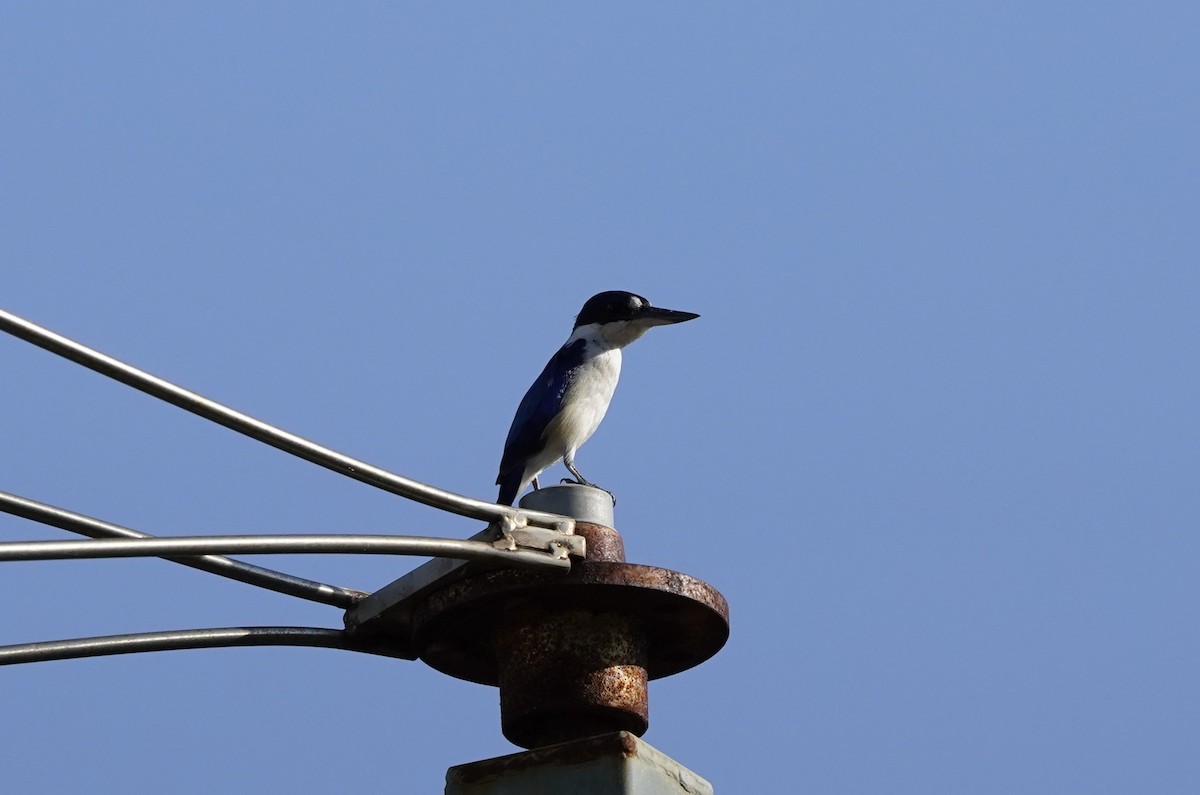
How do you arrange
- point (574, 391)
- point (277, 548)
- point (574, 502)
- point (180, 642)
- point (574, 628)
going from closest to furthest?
point (277, 548), point (180, 642), point (574, 628), point (574, 502), point (574, 391)

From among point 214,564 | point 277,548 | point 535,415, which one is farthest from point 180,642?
point 535,415

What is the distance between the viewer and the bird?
6586mm

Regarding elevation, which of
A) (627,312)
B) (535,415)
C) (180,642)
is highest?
(627,312)

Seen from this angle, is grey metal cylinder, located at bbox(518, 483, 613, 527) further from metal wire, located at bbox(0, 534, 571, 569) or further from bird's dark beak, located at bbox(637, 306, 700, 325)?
bird's dark beak, located at bbox(637, 306, 700, 325)

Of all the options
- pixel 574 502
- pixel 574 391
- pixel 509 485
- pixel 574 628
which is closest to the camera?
pixel 574 628

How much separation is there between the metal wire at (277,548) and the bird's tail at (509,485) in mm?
3610

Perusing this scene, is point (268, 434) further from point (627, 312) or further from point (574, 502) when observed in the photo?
point (627, 312)

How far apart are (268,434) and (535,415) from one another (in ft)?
12.4

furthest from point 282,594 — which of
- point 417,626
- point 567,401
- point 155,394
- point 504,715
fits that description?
point 567,401

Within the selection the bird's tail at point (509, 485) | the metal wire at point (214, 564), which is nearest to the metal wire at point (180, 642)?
the metal wire at point (214, 564)

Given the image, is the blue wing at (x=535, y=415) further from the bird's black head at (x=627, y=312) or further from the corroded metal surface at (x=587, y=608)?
the corroded metal surface at (x=587, y=608)

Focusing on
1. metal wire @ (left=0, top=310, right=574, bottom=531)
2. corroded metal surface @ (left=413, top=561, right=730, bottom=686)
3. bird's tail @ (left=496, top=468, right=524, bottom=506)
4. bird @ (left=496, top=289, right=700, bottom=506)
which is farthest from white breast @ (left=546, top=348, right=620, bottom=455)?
metal wire @ (left=0, top=310, right=574, bottom=531)

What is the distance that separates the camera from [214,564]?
3207 mm

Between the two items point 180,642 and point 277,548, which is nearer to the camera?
point 277,548
